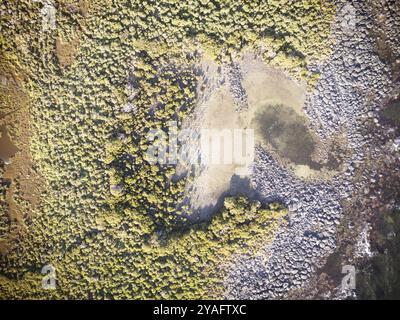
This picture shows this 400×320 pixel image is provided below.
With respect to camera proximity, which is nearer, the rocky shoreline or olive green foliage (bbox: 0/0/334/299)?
olive green foliage (bbox: 0/0/334/299)

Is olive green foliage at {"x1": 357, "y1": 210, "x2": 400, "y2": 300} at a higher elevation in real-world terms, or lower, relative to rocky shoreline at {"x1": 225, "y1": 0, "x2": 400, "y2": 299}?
lower

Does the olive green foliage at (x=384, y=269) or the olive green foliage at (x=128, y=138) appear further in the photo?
the olive green foliage at (x=384, y=269)

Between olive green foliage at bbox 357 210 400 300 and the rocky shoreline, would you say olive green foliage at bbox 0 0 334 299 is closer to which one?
the rocky shoreline

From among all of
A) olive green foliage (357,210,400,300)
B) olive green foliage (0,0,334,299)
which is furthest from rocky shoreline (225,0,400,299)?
olive green foliage (357,210,400,300)

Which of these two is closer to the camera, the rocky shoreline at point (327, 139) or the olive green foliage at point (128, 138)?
the olive green foliage at point (128, 138)

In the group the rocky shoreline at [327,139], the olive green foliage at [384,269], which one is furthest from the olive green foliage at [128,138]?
the olive green foliage at [384,269]

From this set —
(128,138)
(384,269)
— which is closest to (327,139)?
(384,269)

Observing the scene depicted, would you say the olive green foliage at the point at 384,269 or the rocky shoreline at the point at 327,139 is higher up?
the rocky shoreline at the point at 327,139

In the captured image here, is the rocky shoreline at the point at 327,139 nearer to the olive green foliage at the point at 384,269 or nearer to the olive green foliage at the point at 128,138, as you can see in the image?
the olive green foliage at the point at 128,138
